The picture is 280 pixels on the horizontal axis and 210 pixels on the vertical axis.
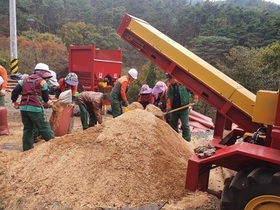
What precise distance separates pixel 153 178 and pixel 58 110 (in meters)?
2.84

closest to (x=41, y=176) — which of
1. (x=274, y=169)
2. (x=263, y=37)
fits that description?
(x=274, y=169)

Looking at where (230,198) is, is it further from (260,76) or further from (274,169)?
(260,76)

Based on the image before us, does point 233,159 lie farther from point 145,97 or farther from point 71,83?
point 145,97

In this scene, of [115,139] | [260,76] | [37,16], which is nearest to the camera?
[115,139]

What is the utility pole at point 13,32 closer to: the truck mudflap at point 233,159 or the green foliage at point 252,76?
the green foliage at point 252,76

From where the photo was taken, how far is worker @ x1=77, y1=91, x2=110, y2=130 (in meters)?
5.67

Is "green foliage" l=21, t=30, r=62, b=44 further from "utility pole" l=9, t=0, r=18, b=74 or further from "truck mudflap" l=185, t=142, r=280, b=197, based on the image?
"truck mudflap" l=185, t=142, r=280, b=197

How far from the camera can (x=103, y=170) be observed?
3322 mm

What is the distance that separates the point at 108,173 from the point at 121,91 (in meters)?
3.00

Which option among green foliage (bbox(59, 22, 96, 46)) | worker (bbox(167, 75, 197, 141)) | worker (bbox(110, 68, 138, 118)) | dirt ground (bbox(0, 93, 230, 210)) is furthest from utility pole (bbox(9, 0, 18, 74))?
green foliage (bbox(59, 22, 96, 46))

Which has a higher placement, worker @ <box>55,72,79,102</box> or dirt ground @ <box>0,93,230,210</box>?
worker @ <box>55,72,79,102</box>

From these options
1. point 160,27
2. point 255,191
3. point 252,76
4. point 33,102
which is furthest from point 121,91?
point 160,27

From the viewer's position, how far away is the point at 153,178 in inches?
130

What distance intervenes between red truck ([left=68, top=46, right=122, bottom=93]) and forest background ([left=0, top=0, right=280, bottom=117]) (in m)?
4.07
